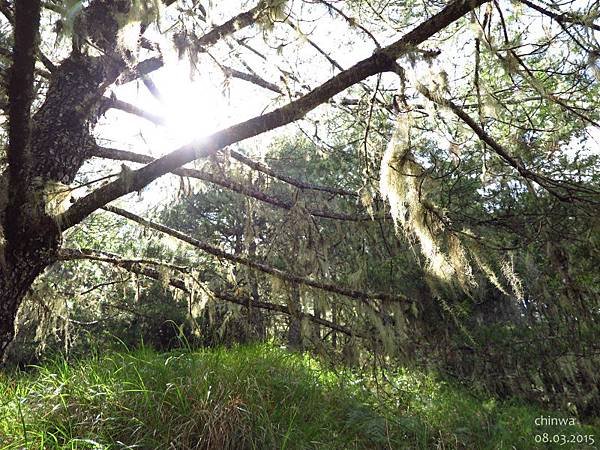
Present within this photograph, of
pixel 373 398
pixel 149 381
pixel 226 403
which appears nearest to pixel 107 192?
pixel 149 381

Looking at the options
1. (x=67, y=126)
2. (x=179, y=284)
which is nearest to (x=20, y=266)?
(x=67, y=126)

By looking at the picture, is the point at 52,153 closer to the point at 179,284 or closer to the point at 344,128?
the point at 179,284

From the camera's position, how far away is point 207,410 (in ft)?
7.34

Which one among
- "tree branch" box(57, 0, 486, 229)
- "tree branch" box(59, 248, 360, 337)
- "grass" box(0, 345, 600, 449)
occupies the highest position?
"tree branch" box(57, 0, 486, 229)

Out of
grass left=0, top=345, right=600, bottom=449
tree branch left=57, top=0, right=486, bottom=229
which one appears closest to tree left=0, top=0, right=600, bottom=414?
tree branch left=57, top=0, right=486, bottom=229

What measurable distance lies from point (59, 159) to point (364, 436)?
2724 millimetres

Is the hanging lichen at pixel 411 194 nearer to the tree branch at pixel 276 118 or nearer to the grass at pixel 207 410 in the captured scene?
the tree branch at pixel 276 118

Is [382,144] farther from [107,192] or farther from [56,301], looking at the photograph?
[56,301]

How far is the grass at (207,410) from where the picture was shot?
207 centimetres

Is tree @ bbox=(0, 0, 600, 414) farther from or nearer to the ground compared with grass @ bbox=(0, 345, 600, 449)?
farther from the ground

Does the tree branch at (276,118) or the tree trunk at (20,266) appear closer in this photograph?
the tree branch at (276,118)

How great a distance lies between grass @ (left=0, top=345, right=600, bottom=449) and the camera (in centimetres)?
207

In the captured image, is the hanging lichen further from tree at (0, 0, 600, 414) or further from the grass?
the grass

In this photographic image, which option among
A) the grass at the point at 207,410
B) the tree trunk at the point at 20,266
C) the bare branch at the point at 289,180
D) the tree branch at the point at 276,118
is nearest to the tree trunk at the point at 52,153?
the tree trunk at the point at 20,266
